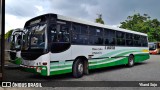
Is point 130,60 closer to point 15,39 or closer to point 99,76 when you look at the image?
point 99,76

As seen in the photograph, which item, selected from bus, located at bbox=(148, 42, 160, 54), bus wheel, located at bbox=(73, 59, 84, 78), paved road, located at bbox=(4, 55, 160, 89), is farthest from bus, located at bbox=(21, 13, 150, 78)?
bus, located at bbox=(148, 42, 160, 54)

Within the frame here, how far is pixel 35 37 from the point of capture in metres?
10.0

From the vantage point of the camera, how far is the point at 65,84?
30.2 feet

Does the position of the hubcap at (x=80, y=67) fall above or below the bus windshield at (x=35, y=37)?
below

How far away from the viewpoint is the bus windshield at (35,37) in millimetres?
9628

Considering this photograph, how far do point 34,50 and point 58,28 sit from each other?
4.58 ft

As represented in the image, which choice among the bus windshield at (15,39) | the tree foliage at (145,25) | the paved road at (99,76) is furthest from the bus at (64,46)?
the tree foliage at (145,25)

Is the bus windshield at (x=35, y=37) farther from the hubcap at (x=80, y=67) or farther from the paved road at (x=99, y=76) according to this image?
the hubcap at (x=80, y=67)

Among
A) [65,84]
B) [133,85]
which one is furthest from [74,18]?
[133,85]

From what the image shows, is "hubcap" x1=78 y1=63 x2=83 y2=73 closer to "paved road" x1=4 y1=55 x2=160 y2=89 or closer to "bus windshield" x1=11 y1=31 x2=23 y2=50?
"paved road" x1=4 y1=55 x2=160 y2=89

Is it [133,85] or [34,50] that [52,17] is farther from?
[133,85]

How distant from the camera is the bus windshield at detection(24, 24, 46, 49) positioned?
963cm

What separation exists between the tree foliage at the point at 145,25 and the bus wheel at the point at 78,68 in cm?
4404

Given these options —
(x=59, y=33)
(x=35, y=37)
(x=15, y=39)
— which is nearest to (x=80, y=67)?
(x=59, y=33)
